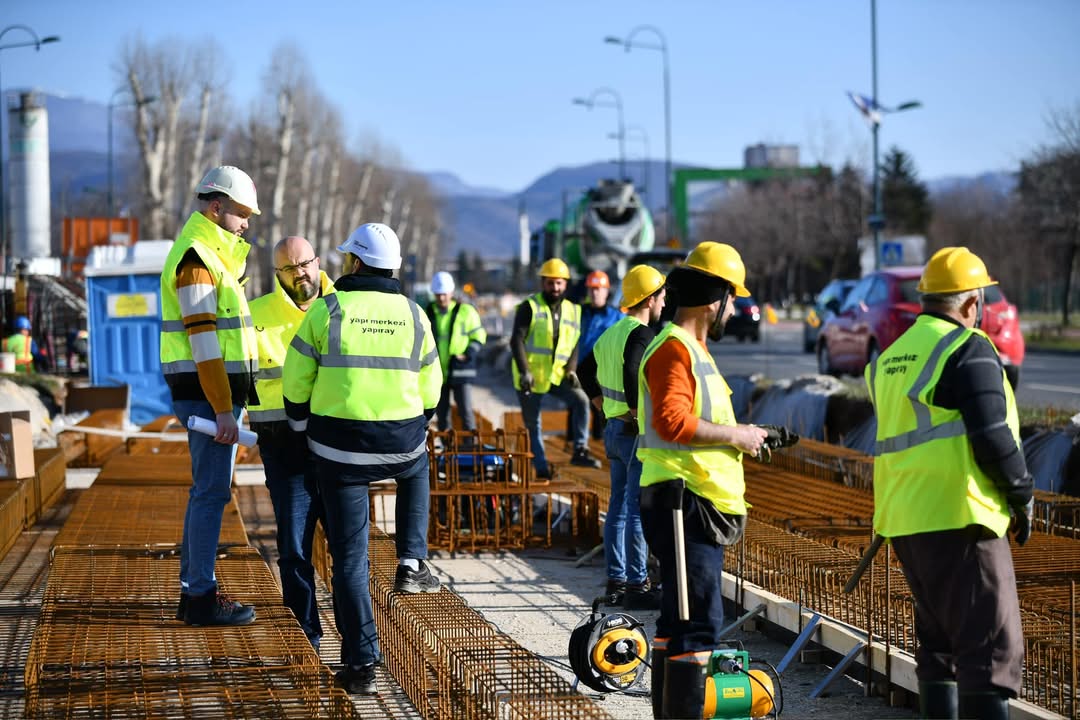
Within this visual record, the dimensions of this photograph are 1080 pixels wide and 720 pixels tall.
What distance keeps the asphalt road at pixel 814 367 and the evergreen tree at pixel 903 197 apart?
40762 millimetres

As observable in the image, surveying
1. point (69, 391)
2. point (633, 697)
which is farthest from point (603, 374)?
point (69, 391)

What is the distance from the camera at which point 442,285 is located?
14367mm

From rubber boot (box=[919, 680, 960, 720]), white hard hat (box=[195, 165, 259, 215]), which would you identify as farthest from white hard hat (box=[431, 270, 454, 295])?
rubber boot (box=[919, 680, 960, 720])

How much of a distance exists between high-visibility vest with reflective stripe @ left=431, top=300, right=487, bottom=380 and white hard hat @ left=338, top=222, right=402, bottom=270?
7571 millimetres

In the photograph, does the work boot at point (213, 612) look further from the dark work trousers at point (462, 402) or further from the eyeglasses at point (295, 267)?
the dark work trousers at point (462, 402)

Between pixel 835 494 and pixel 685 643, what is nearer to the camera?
pixel 685 643

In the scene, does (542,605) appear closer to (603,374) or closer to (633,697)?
(603,374)

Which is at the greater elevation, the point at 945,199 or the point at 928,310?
the point at 945,199

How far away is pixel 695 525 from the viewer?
5.23 meters

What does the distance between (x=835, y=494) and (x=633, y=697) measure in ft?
14.6

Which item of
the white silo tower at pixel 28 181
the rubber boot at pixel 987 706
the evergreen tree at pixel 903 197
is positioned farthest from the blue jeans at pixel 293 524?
the evergreen tree at pixel 903 197

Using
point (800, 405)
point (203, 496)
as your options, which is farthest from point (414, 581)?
point (800, 405)

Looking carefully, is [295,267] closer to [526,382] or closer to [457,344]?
[526,382]

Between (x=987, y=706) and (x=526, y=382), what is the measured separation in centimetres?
780
